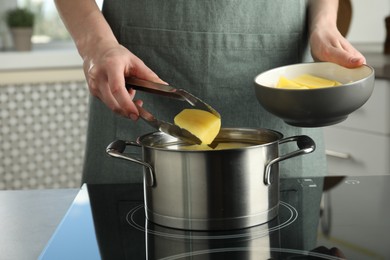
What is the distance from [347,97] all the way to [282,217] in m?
0.18

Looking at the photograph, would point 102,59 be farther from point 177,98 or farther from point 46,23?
point 46,23

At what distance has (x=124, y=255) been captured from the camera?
0.74 metres

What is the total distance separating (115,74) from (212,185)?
28 centimetres

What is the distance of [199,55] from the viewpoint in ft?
4.07

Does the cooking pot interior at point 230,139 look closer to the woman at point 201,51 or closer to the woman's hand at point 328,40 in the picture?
the woman's hand at point 328,40

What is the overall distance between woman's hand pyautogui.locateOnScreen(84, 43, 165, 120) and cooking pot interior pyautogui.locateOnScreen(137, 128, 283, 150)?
0.21 ft

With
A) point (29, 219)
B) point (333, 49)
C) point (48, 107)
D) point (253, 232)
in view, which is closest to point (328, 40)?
point (333, 49)

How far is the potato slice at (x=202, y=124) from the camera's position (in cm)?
85

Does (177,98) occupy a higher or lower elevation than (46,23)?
higher

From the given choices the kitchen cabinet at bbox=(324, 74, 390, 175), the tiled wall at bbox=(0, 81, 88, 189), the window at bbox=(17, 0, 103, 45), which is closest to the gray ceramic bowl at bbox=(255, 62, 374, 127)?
the kitchen cabinet at bbox=(324, 74, 390, 175)

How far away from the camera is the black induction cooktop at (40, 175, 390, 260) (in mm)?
741

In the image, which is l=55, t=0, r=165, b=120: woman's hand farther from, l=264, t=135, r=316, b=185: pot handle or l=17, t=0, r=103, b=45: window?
l=17, t=0, r=103, b=45: window

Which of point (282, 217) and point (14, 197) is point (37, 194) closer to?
point (14, 197)

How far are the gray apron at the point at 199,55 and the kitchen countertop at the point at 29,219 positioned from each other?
0.22m
